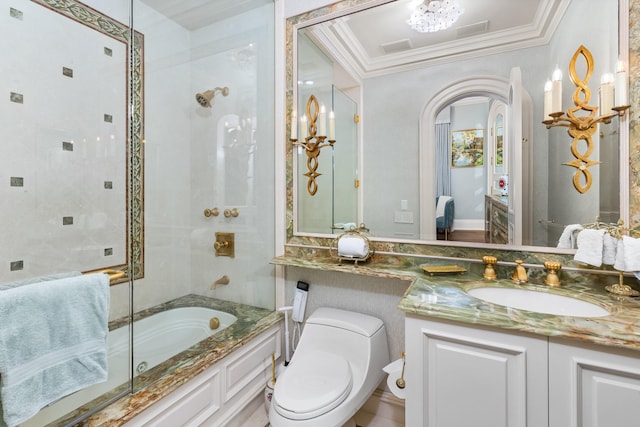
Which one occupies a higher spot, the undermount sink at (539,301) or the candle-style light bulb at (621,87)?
the candle-style light bulb at (621,87)

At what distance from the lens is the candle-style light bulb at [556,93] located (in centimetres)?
123

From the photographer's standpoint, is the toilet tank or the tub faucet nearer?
the toilet tank

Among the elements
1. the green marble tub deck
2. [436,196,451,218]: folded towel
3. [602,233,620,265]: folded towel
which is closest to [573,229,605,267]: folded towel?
[602,233,620,265]: folded towel

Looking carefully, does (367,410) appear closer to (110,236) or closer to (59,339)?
(59,339)

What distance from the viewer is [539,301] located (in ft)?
4.03

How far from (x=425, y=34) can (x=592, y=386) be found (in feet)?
5.24

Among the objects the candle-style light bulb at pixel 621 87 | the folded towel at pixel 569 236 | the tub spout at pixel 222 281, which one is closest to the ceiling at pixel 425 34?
the candle-style light bulb at pixel 621 87

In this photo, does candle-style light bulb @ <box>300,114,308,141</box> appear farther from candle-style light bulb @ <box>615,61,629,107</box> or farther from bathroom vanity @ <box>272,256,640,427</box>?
candle-style light bulb @ <box>615,61,629,107</box>

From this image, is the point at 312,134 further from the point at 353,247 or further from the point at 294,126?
the point at 353,247

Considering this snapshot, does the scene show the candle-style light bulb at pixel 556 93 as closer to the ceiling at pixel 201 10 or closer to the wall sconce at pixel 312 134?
the wall sconce at pixel 312 134

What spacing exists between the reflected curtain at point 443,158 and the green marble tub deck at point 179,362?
4.13 feet

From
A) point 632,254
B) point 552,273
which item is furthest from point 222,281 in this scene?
point 632,254

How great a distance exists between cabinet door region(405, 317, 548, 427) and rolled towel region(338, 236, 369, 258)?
1.82ft

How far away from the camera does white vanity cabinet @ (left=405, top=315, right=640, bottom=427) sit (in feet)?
2.70
